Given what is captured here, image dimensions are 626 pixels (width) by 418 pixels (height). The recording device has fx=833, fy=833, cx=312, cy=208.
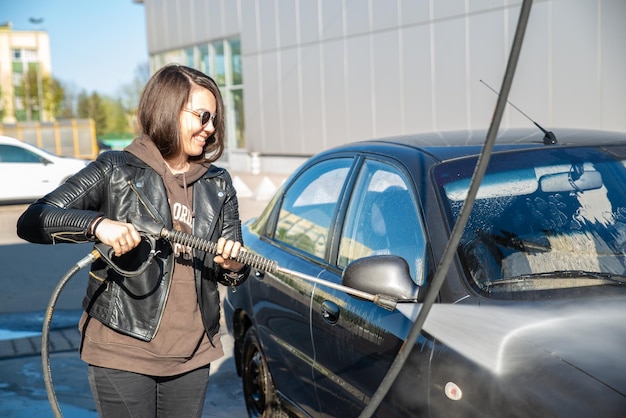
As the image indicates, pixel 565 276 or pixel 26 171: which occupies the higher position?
pixel 565 276

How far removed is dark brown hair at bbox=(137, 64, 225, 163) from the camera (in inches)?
111

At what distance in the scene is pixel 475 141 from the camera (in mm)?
3707

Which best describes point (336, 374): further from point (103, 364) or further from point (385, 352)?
point (103, 364)

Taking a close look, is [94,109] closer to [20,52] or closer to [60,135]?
[20,52]

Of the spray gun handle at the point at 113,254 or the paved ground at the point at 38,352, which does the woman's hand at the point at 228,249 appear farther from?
the paved ground at the point at 38,352

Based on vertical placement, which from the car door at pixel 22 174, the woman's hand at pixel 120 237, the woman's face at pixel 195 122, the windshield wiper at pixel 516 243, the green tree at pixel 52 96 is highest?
the green tree at pixel 52 96

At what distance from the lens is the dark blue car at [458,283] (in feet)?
8.04

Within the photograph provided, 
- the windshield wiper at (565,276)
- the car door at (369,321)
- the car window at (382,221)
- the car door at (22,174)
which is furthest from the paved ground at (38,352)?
the car door at (22,174)

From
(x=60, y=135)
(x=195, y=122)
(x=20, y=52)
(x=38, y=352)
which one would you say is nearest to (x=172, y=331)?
(x=195, y=122)

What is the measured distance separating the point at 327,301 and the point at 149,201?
1.09 m

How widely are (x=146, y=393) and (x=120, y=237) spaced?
0.65 m

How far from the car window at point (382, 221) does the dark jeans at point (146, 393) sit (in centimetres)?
91

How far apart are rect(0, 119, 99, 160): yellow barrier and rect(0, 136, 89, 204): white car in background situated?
12.5 metres

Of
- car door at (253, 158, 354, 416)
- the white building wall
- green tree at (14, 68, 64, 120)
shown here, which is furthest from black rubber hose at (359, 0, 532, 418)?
green tree at (14, 68, 64, 120)
